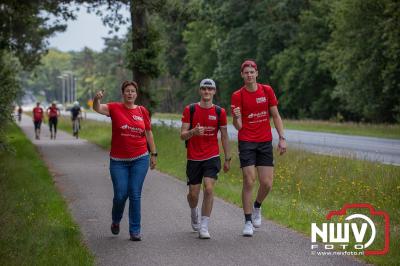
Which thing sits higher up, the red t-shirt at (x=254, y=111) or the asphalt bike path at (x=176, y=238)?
the red t-shirt at (x=254, y=111)

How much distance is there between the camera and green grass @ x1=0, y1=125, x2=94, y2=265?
7.66 meters

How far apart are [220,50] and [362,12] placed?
84.9ft

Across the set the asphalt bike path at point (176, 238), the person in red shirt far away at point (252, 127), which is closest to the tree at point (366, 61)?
the asphalt bike path at point (176, 238)

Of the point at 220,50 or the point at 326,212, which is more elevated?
the point at 220,50

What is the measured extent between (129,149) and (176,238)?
4.05 ft

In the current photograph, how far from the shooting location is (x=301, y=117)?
204 feet

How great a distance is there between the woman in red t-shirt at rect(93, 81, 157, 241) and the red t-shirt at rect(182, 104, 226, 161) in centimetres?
56

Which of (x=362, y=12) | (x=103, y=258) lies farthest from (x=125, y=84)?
(x=362, y=12)

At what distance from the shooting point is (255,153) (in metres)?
9.29

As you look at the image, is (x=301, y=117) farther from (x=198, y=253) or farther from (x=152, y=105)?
(x=198, y=253)

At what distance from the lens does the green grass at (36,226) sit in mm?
7656

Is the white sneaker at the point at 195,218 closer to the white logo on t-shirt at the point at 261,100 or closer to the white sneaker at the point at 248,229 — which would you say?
the white sneaker at the point at 248,229

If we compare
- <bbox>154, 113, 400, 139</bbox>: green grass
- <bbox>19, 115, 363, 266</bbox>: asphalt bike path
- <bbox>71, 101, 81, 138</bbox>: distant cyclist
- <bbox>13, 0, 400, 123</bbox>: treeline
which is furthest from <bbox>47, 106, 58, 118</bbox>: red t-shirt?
<bbox>19, 115, 363, 266</bbox>: asphalt bike path

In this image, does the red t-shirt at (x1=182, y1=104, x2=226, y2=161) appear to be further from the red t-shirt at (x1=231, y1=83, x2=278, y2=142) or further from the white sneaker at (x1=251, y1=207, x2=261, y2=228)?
the white sneaker at (x1=251, y1=207, x2=261, y2=228)
